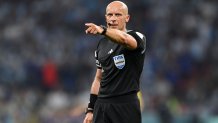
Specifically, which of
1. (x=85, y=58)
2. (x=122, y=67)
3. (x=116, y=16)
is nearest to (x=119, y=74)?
(x=122, y=67)

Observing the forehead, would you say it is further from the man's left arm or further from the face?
the man's left arm

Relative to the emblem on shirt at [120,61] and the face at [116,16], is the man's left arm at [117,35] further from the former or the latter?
the face at [116,16]

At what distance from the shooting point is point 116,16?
7.29 meters

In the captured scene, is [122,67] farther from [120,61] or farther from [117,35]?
[117,35]

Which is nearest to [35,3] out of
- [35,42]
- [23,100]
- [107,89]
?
[35,42]

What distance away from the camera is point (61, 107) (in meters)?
14.8

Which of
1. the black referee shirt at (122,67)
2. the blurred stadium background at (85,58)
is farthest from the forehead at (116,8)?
the blurred stadium background at (85,58)

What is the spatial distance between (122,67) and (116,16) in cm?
48

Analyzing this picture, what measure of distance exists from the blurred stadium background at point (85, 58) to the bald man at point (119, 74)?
5724mm

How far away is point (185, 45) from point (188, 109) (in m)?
1.93

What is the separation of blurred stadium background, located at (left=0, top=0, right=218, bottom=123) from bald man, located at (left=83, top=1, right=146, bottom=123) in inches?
225

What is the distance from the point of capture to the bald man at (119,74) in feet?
23.8

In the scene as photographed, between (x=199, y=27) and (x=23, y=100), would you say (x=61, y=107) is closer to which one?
(x=23, y=100)

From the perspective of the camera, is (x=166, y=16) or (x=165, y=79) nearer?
(x=165, y=79)
